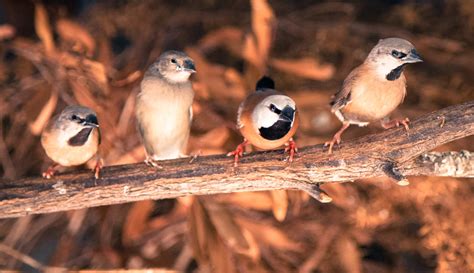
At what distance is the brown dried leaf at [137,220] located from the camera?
2.86 m

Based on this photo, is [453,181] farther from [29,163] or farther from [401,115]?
[29,163]

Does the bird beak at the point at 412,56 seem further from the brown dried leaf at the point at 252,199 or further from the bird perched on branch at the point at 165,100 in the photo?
the brown dried leaf at the point at 252,199

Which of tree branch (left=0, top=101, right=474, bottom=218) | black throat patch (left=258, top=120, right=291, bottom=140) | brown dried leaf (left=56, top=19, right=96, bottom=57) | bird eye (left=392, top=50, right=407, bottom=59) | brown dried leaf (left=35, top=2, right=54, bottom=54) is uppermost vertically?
brown dried leaf (left=56, top=19, right=96, bottom=57)

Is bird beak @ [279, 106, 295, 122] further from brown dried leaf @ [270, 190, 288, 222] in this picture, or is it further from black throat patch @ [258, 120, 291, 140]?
brown dried leaf @ [270, 190, 288, 222]

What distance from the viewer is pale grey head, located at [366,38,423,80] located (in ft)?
5.06

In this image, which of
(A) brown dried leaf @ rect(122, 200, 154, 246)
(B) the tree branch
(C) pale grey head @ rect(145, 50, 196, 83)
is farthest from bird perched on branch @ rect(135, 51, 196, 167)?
(A) brown dried leaf @ rect(122, 200, 154, 246)

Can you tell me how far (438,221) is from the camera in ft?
8.61

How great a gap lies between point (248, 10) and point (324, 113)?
72 cm

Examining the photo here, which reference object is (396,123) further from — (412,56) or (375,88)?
(412,56)

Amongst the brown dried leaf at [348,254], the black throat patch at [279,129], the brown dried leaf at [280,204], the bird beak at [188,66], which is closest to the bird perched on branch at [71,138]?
the bird beak at [188,66]

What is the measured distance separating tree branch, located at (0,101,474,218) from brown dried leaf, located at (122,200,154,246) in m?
0.96

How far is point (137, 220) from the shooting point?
289cm

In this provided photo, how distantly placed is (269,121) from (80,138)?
2.02ft

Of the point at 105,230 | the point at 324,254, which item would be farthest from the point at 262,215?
the point at 105,230
